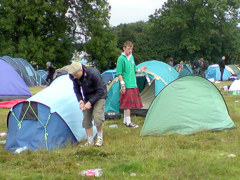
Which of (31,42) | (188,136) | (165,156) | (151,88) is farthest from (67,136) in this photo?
(31,42)

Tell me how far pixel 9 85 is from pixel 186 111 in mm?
8390

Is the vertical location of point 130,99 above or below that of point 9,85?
above

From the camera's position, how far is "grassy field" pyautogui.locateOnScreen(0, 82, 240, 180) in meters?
4.41

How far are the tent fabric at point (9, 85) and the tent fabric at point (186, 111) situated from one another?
25.1ft

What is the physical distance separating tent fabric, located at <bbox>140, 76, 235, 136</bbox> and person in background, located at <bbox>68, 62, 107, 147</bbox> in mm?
1116

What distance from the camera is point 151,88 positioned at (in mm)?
10680

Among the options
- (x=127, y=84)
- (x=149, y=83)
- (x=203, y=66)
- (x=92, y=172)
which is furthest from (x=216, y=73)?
(x=92, y=172)

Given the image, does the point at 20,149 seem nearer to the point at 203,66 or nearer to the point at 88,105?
the point at 88,105

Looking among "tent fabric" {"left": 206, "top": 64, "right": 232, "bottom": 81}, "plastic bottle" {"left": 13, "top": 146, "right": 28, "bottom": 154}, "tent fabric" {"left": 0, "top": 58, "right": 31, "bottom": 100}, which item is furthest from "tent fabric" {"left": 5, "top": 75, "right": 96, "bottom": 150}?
"tent fabric" {"left": 206, "top": 64, "right": 232, "bottom": 81}

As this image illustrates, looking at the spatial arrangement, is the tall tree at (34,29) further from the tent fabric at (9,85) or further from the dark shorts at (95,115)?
the dark shorts at (95,115)

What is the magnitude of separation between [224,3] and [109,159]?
34130 mm

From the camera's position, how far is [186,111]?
6746mm

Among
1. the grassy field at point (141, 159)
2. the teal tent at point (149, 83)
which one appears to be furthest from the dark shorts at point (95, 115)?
the teal tent at point (149, 83)

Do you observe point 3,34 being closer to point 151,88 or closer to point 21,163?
point 151,88
